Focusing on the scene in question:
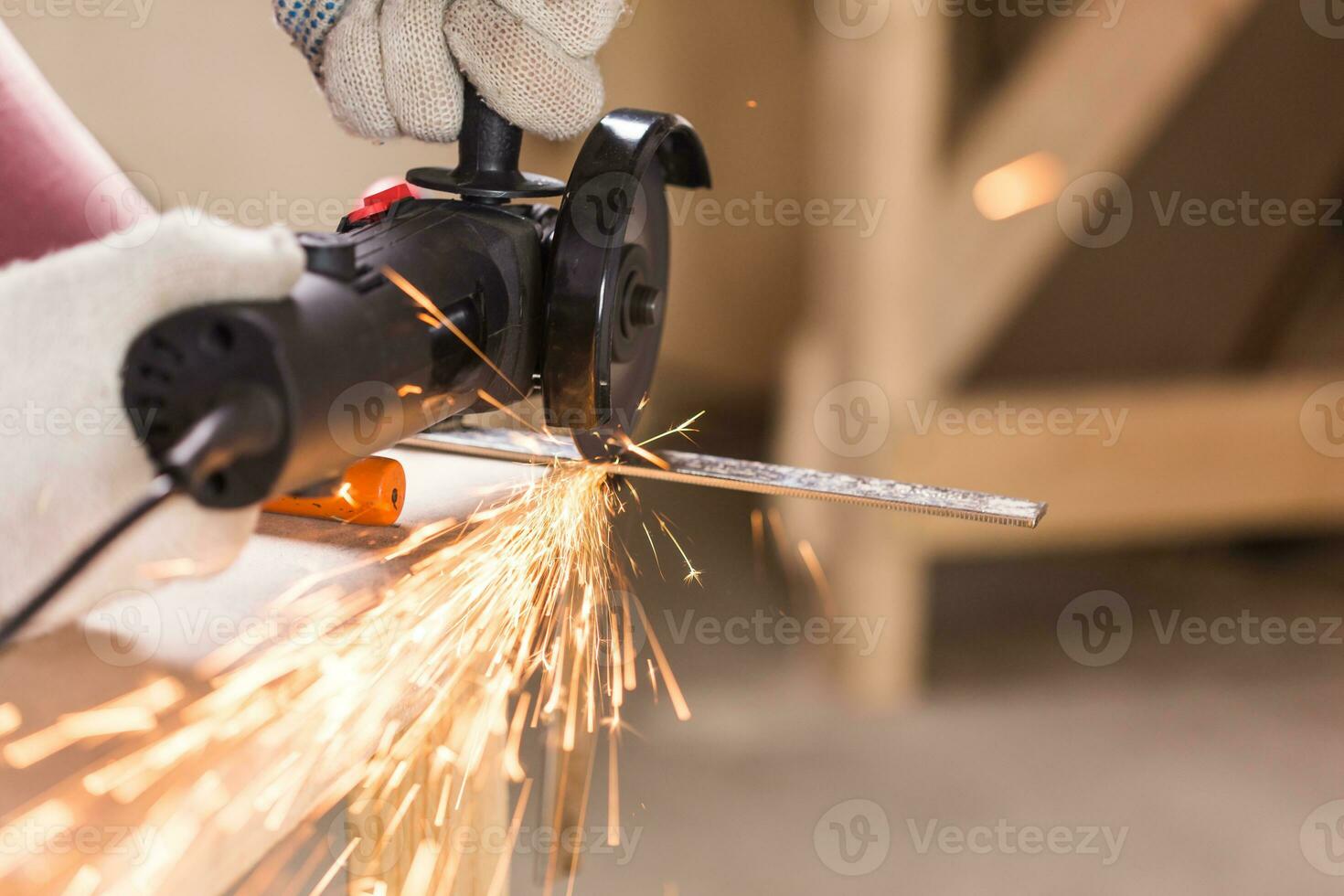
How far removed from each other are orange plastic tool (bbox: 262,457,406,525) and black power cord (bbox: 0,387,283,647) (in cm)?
30

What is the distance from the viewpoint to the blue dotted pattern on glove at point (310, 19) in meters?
0.81

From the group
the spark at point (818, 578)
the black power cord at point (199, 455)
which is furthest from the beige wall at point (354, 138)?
the black power cord at point (199, 455)

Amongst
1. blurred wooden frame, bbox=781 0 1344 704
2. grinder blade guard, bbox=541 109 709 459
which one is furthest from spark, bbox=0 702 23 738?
blurred wooden frame, bbox=781 0 1344 704

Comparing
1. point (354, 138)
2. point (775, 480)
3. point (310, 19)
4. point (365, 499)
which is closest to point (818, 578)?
point (354, 138)

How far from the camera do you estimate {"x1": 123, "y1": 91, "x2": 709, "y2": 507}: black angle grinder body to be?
1.74 feet

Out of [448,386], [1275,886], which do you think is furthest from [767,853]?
[448,386]

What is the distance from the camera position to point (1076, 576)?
272 cm

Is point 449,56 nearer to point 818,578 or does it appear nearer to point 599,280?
point 599,280

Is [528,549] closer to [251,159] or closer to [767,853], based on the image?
[767,853]

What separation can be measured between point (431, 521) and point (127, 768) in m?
0.33

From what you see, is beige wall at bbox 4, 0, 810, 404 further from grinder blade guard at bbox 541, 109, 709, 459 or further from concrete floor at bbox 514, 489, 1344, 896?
grinder blade guard at bbox 541, 109, 709, 459

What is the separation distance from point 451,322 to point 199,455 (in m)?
0.24

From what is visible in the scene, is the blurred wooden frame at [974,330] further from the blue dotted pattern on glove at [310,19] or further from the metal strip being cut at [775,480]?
the blue dotted pattern on glove at [310,19]

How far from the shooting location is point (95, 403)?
56 centimetres
